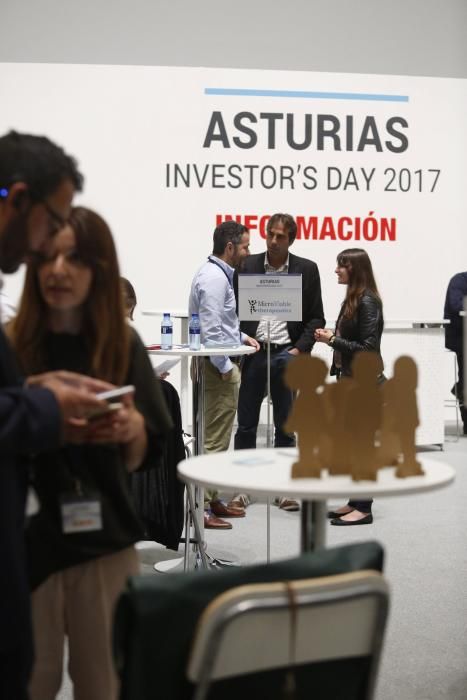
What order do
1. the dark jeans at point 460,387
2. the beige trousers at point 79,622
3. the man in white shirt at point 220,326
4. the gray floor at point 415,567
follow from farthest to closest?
the dark jeans at point 460,387
the man in white shirt at point 220,326
the gray floor at point 415,567
the beige trousers at point 79,622

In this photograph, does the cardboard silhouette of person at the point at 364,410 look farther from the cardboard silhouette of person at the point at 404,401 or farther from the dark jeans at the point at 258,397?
the dark jeans at the point at 258,397

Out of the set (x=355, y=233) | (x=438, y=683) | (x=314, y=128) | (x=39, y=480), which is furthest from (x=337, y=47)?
(x=39, y=480)

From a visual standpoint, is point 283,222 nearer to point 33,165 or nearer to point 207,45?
point 33,165

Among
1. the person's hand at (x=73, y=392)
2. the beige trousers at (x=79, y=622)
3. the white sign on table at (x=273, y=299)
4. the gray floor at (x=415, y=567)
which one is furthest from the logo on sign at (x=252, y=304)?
the person's hand at (x=73, y=392)

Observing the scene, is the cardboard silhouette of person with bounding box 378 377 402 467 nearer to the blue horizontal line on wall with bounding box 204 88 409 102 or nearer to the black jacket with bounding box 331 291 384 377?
the black jacket with bounding box 331 291 384 377

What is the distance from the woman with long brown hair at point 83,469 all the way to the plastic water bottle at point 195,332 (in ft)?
7.31

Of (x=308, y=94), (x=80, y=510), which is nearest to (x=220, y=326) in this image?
(x=80, y=510)

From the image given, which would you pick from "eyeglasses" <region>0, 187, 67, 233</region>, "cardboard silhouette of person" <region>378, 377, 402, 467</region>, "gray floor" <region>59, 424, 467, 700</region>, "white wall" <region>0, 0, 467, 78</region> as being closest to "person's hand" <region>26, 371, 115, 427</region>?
"eyeglasses" <region>0, 187, 67, 233</region>

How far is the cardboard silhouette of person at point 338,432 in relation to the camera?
1.80m

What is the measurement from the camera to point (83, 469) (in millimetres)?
1650

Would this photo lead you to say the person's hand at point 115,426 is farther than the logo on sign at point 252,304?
No

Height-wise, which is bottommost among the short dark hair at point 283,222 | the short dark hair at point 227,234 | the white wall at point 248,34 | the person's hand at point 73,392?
the person's hand at point 73,392

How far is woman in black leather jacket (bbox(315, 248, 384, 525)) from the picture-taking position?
460cm

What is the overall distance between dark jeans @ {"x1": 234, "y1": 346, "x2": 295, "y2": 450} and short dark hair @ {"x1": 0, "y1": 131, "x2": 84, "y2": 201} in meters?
3.63
